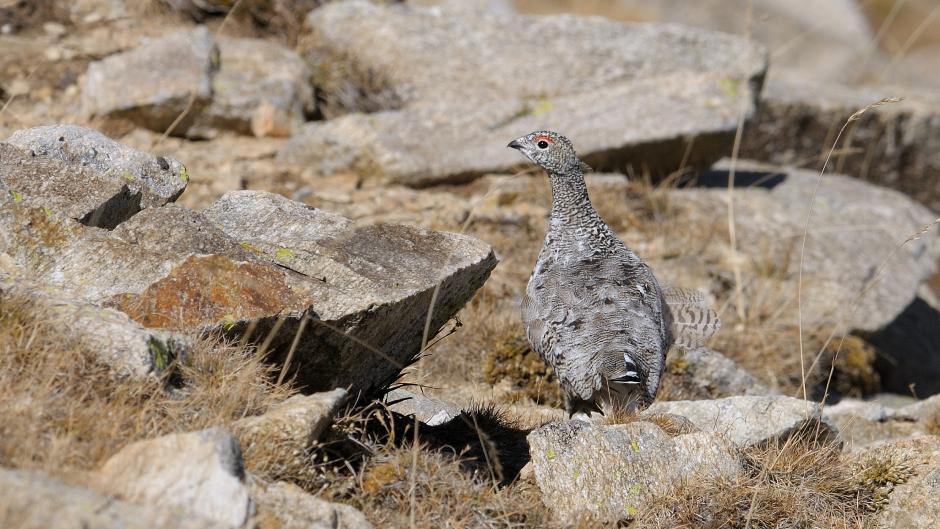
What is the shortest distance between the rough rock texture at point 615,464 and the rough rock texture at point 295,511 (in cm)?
106

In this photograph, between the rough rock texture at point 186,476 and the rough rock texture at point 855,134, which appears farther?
the rough rock texture at point 855,134

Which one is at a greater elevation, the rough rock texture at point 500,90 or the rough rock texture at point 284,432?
the rough rock texture at point 284,432

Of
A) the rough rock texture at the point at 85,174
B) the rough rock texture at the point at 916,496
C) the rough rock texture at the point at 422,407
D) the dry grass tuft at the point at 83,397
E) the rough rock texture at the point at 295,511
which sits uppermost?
the rough rock texture at the point at 85,174

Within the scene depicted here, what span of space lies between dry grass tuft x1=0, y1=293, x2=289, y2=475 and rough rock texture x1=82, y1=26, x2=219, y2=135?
6.06 m

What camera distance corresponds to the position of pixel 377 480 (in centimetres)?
475

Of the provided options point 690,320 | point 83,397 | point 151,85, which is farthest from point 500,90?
point 83,397

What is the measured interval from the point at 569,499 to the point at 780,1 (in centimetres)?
2270

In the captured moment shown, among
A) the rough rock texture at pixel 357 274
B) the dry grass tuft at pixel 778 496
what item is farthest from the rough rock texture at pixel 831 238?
the rough rock texture at pixel 357 274

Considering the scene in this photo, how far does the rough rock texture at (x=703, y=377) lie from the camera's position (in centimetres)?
826

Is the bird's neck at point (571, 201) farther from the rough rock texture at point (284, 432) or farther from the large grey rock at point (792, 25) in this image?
the large grey rock at point (792, 25)

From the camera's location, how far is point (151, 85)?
10.2 metres

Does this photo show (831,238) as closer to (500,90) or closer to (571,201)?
(500,90)

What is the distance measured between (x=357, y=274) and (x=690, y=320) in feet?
8.86

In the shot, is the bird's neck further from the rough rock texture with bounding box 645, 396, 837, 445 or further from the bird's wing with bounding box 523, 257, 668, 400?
the rough rock texture with bounding box 645, 396, 837, 445
